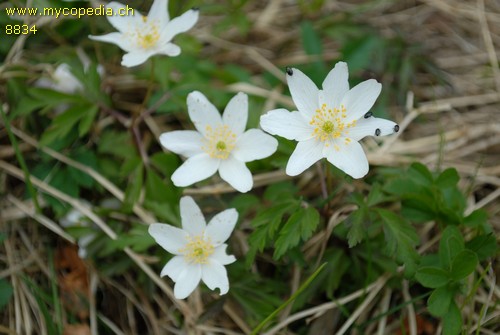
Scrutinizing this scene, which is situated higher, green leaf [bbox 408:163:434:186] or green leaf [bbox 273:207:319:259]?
green leaf [bbox 273:207:319:259]

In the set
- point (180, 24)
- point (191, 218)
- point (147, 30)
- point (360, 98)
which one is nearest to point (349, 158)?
point (360, 98)

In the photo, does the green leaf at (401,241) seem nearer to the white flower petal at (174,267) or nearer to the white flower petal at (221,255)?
the white flower petal at (221,255)

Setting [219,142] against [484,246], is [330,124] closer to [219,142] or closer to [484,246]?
[219,142]

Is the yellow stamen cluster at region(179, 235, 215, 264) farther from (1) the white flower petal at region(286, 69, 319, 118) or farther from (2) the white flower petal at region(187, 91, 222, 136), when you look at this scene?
(1) the white flower petal at region(286, 69, 319, 118)

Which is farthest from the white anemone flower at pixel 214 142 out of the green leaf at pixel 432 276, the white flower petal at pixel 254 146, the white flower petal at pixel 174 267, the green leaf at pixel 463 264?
the green leaf at pixel 463 264

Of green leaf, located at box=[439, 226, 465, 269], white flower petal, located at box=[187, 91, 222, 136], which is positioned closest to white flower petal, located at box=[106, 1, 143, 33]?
white flower petal, located at box=[187, 91, 222, 136]


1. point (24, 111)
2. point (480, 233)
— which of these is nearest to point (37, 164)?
point (24, 111)
